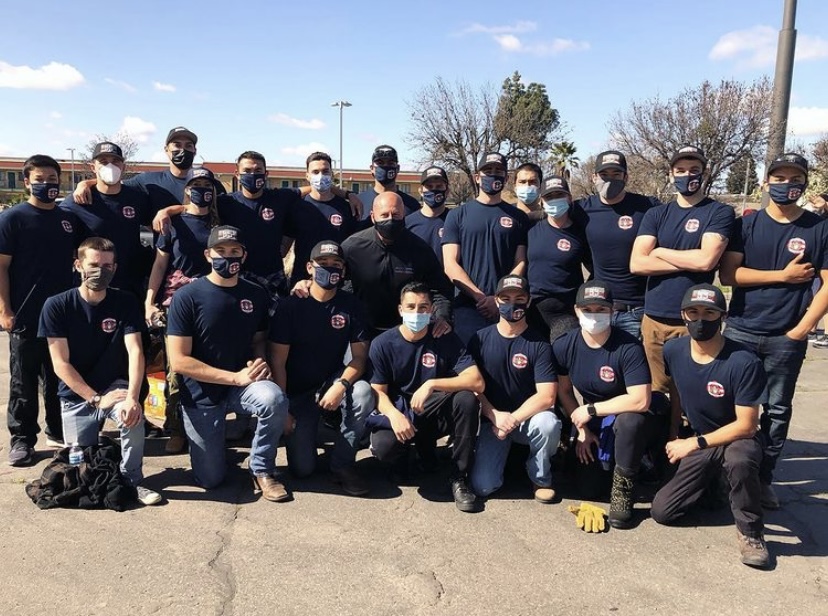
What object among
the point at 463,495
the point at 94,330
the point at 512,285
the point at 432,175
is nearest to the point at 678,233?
the point at 512,285

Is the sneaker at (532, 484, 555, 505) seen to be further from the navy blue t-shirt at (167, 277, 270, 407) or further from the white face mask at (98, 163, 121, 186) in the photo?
the white face mask at (98, 163, 121, 186)

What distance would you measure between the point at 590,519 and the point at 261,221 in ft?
12.0

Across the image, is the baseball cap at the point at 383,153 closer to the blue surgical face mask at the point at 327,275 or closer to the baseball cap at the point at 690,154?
the blue surgical face mask at the point at 327,275

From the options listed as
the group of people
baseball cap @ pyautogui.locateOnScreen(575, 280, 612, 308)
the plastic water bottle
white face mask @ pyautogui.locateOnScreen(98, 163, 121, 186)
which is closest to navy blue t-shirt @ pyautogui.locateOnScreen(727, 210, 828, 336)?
the group of people

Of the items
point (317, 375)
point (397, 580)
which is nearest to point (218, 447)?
point (317, 375)

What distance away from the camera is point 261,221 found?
5648mm

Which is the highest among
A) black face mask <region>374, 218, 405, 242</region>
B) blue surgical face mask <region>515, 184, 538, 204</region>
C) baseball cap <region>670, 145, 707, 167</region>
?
baseball cap <region>670, 145, 707, 167</region>

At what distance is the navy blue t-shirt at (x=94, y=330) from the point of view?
452 centimetres

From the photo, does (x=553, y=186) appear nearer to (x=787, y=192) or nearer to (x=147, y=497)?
(x=787, y=192)

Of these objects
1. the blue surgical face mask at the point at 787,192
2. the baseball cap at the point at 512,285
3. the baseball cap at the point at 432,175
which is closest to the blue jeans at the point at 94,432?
the baseball cap at the point at 512,285

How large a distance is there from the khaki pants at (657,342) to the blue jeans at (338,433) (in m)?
2.17

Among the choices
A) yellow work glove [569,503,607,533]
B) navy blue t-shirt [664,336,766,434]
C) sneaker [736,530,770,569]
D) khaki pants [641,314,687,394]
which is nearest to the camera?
sneaker [736,530,770,569]

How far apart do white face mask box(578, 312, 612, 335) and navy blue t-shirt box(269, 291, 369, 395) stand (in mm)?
1687

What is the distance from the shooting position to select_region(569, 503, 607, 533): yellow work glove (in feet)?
13.5
